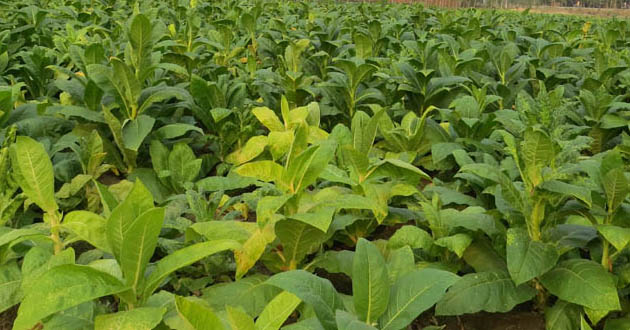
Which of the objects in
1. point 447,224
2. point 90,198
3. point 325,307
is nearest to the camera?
point 325,307

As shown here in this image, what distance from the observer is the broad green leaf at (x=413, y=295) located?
1.55m

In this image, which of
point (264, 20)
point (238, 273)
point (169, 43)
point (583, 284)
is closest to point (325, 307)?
point (238, 273)

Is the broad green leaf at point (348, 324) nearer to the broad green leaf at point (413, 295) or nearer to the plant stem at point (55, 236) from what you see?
the broad green leaf at point (413, 295)

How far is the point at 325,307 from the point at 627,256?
1.23 m

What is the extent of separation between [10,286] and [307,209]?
113 cm

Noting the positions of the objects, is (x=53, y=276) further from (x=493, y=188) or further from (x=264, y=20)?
(x=264, y=20)

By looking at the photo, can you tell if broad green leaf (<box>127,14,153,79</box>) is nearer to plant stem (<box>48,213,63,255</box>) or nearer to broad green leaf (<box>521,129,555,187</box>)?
plant stem (<box>48,213,63,255</box>)

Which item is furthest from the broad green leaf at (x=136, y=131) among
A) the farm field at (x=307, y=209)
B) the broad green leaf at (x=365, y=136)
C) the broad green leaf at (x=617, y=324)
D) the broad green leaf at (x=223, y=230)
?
the broad green leaf at (x=617, y=324)

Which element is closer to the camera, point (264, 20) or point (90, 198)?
point (90, 198)

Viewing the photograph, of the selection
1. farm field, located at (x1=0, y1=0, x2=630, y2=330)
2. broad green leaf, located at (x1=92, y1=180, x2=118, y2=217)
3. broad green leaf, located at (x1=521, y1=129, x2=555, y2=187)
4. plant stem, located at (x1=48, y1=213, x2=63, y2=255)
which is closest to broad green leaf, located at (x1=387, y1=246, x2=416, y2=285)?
farm field, located at (x1=0, y1=0, x2=630, y2=330)

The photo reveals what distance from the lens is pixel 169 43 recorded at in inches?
150

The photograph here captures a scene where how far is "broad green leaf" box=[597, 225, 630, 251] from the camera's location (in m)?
1.69

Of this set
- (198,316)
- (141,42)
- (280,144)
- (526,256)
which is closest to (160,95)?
(141,42)

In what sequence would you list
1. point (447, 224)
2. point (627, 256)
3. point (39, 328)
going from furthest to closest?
point (447, 224)
point (627, 256)
point (39, 328)
